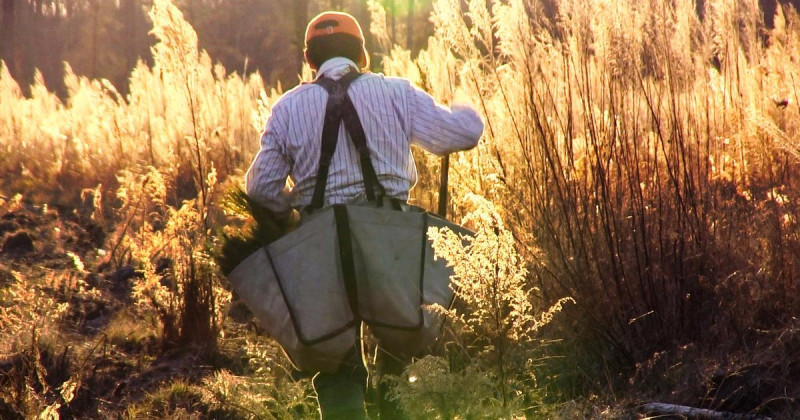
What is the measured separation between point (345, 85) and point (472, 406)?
130 centimetres

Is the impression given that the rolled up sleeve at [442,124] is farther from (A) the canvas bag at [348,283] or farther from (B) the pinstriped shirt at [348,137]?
(A) the canvas bag at [348,283]

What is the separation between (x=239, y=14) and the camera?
33.1 metres

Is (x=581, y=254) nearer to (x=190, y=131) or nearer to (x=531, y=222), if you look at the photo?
(x=531, y=222)

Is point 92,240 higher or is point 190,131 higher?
point 190,131

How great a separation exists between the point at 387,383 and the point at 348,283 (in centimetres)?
50

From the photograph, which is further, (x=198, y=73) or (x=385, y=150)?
(x=198, y=73)

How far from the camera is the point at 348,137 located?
3.64 meters

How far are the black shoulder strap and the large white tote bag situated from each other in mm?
155

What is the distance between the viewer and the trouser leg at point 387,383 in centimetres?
367

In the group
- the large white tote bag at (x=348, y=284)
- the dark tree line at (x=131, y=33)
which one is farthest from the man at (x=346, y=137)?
the dark tree line at (x=131, y=33)

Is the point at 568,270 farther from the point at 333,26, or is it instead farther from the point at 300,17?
the point at 300,17

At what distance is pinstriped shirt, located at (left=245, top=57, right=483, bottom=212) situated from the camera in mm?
3652

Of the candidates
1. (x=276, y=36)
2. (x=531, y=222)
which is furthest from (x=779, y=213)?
(x=276, y=36)

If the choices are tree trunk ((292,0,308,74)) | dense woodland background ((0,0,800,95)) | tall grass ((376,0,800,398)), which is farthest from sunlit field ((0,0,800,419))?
dense woodland background ((0,0,800,95))
